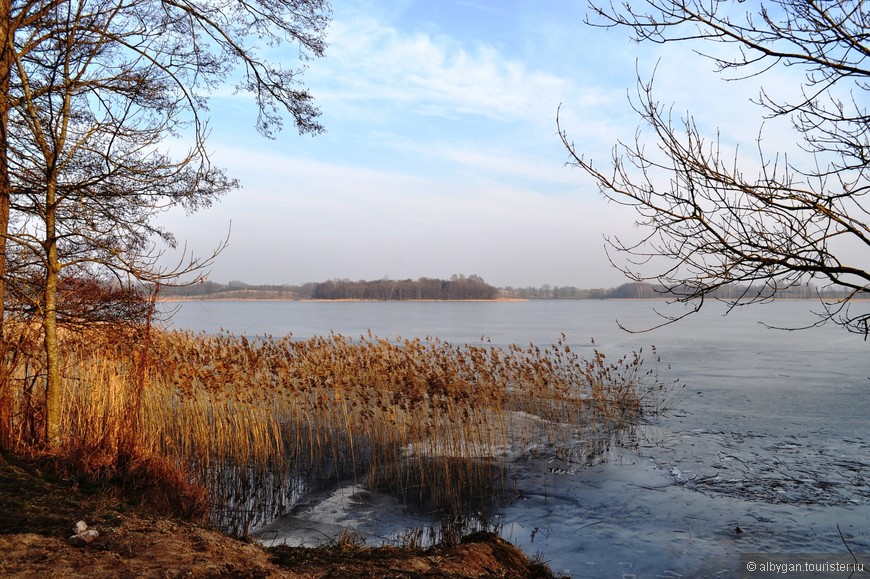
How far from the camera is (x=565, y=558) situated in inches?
228

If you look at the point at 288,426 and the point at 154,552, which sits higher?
the point at 154,552

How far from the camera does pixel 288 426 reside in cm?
1003

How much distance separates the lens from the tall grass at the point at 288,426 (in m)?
6.06

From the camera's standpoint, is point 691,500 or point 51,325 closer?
point 51,325

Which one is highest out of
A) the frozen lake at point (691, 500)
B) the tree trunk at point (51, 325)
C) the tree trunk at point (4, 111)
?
the tree trunk at point (4, 111)

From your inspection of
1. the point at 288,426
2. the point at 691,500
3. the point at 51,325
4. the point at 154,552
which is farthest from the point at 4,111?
the point at 691,500

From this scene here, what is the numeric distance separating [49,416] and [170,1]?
4708mm

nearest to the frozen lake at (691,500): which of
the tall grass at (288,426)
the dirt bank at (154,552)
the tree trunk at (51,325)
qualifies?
the tall grass at (288,426)

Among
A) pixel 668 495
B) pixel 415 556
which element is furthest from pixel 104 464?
pixel 668 495

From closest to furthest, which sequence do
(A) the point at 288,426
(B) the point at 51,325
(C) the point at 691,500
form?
(B) the point at 51,325 → (C) the point at 691,500 → (A) the point at 288,426

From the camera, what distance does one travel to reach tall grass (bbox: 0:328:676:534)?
6.06m

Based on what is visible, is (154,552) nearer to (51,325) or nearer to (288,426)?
(51,325)

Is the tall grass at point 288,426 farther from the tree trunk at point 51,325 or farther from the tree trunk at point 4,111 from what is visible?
the tree trunk at point 4,111

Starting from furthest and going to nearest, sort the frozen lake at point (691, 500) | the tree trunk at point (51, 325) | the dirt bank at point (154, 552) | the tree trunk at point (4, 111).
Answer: the frozen lake at point (691, 500)
the tree trunk at point (51, 325)
the tree trunk at point (4, 111)
the dirt bank at point (154, 552)
